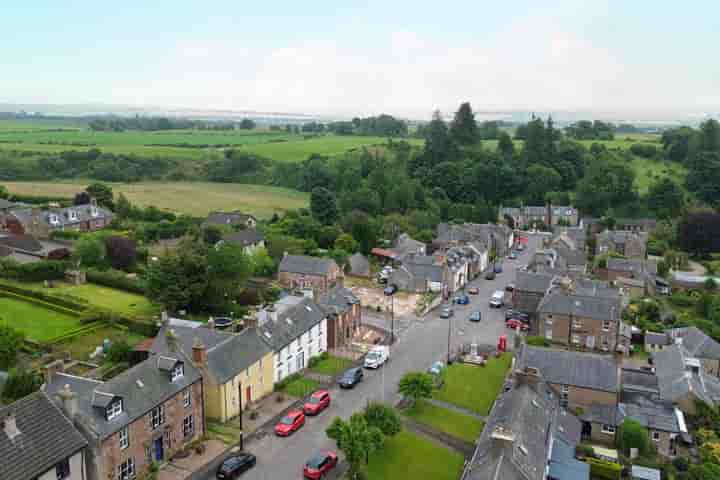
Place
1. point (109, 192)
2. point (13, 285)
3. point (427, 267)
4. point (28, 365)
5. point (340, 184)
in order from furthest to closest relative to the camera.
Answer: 1. point (340, 184)
2. point (109, 192)
3. point (427, 267)
4. point (13, 285)
5. point (28, 365)

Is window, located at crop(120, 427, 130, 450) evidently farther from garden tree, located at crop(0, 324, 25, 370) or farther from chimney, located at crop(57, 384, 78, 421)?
garden tree, located at crop(0, 324, 25, 370)

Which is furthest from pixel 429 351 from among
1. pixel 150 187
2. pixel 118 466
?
pixel 150 187

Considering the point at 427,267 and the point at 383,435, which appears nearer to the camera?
the point at 383,435

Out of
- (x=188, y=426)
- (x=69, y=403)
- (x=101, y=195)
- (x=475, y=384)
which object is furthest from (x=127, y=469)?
(x=101, y=195)

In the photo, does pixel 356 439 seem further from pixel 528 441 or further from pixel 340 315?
pixel 340 315

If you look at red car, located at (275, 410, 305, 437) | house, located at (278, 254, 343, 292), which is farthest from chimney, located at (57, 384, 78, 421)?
house, located at (278, 254, 343, 292)

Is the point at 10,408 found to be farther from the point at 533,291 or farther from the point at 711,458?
the point at 533,291
